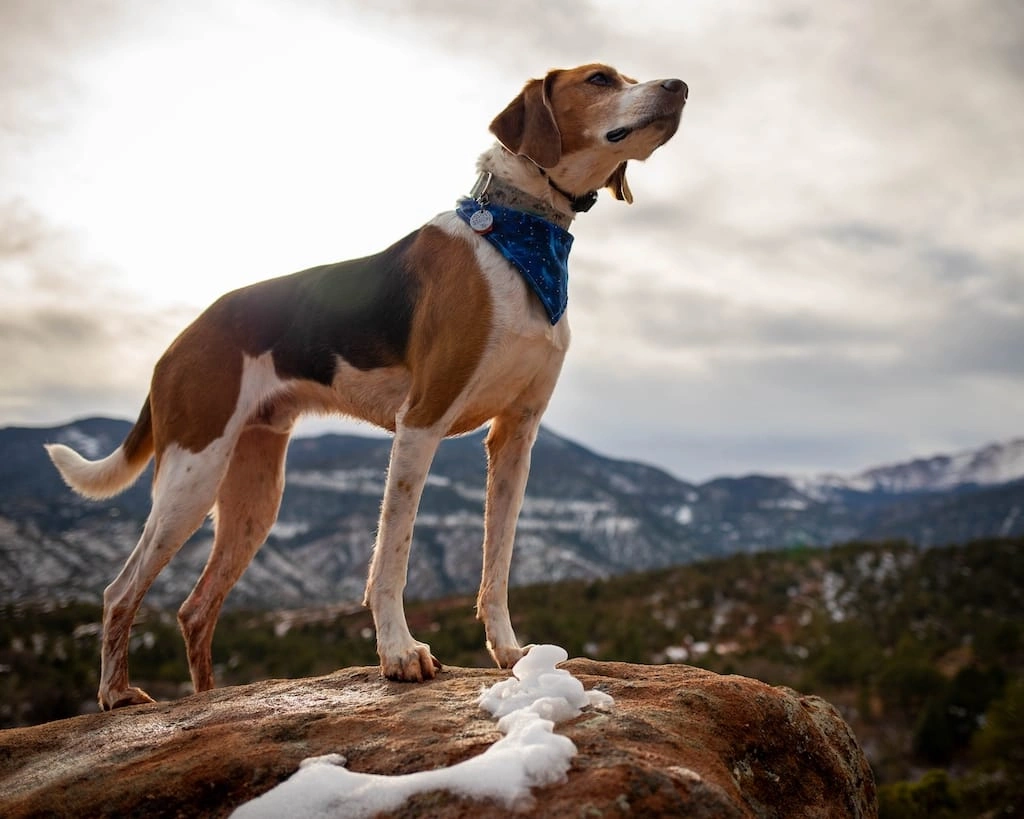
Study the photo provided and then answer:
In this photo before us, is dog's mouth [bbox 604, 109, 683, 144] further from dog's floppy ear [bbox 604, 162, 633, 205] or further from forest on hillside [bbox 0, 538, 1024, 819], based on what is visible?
forest on hillside [bbox 0, 538, 1024, 819]

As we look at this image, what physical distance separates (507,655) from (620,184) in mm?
3070

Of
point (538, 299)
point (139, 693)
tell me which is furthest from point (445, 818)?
point (139, 693)

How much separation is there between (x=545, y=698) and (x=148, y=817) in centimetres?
162

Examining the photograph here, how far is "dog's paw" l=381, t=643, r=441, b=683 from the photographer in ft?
15.1

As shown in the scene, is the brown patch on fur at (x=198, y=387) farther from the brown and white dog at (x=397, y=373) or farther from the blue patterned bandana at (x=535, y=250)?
the blue patterned bandana at (x=535, y=250)

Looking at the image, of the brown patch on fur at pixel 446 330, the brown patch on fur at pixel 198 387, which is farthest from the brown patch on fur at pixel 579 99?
the brown patch on fur at pixel 198 387

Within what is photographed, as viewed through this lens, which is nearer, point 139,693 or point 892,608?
point 139,693

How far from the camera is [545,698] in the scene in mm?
3678

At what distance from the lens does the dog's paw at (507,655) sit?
204 inches

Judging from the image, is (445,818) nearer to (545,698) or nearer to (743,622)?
(545,698)

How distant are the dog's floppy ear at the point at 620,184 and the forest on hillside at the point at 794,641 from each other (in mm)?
10407

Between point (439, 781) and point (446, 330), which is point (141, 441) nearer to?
point (446, 330)

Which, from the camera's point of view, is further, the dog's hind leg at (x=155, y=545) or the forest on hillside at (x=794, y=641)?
the forest on hillside at (x=794, y=641)

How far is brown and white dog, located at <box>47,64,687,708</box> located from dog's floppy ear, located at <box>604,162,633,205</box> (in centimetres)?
1
